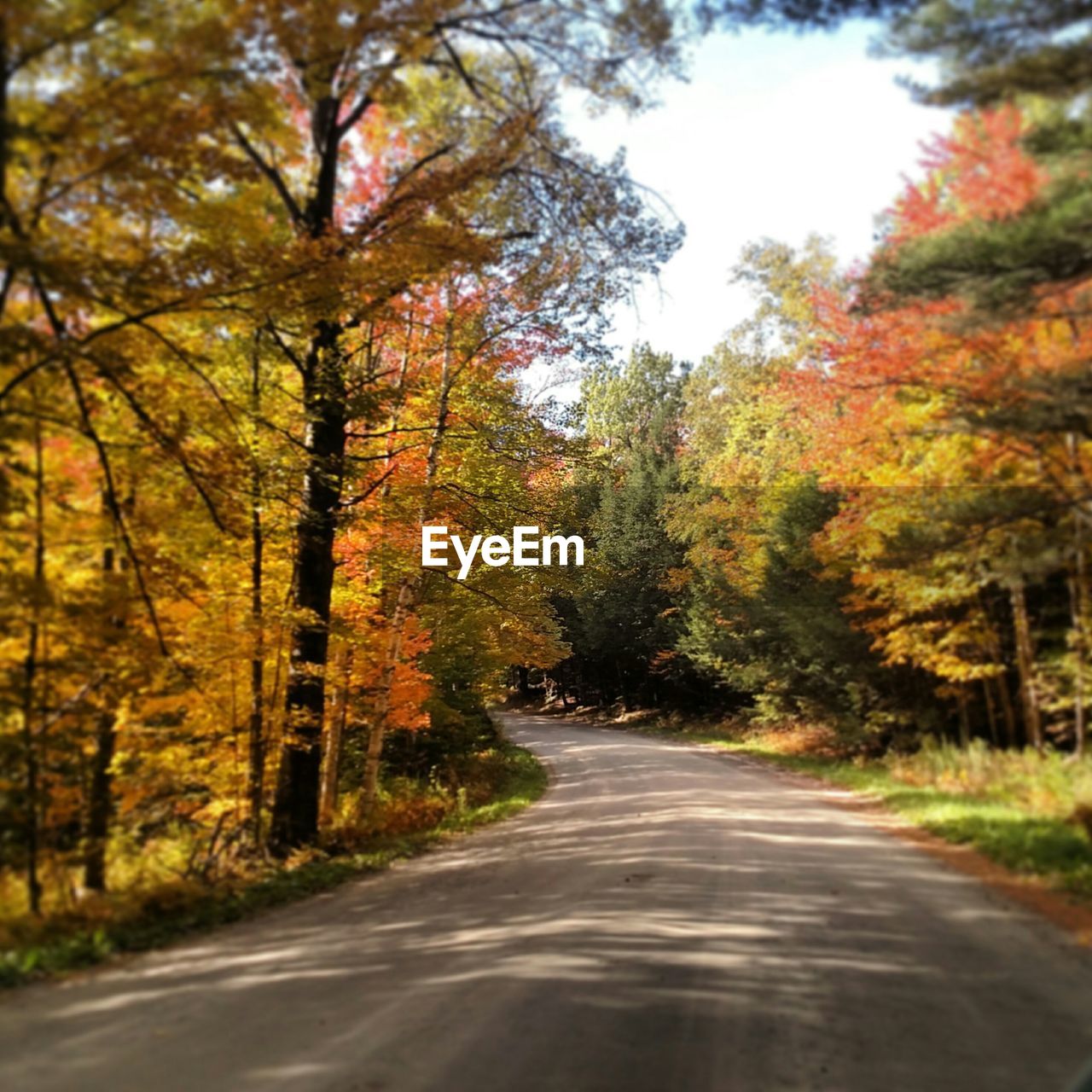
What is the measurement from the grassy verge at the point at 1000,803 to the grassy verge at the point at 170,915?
678cm

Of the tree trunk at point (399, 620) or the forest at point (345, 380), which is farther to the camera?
the tree trunk at point (399, 620)

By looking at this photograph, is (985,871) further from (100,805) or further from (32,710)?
(32,710)

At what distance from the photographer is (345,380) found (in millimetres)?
9945

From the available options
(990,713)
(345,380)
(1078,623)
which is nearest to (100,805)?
(345,380)

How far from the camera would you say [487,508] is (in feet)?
51.7

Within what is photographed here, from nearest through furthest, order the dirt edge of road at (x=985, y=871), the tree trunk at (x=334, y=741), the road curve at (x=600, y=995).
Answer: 1. the road curve at (x=600, y=995)
2. the dirt edge of road at (x=985, y=871)
3. the tree trunk at (x=334, y=741)

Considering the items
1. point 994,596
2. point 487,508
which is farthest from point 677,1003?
point 487,508

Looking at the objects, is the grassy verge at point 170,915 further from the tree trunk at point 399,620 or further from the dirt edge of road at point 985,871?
the dirt edge of road at point 985,871

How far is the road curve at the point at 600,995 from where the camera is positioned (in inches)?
151

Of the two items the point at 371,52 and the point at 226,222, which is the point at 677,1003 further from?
the point at 371,52

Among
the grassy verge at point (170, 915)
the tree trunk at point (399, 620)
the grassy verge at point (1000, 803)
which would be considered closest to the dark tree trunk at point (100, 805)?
the grassy verge at point (170, 915)

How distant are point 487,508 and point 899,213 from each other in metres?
8.67

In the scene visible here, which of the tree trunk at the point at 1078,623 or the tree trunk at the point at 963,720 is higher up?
the tree trunk at the point at 1078,623

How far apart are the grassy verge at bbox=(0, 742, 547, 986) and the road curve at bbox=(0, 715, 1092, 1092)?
1.00 ft
